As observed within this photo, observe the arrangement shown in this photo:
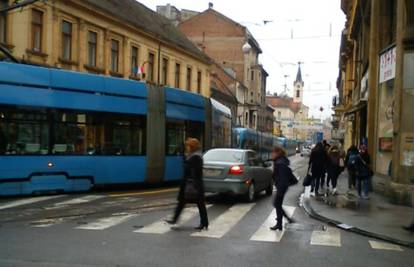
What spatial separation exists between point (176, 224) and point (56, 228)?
7.43 feet

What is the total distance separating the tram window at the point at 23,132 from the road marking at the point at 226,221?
540cm

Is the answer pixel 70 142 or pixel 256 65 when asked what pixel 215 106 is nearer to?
pixel 70 142

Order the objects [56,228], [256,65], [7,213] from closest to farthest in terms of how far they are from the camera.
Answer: [56,228] → [7,213] → [256,65]

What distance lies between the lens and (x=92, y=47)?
36.1 m

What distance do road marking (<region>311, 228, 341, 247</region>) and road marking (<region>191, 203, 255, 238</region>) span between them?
1.60 meters

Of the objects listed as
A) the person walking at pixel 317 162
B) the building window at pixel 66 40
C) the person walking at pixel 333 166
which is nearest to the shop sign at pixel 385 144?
the person walking at pixel 333 166

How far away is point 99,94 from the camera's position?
58.3 feet

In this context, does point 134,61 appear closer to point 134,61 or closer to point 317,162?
point 134,61

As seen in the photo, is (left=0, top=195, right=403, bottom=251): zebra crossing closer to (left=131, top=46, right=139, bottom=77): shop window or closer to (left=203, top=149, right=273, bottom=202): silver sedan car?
(left=203, top=149, right=273, bottom=202): silver sedan car

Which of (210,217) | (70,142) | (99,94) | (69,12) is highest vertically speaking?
(69,12)

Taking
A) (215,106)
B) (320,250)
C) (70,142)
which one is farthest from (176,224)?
(215,106)

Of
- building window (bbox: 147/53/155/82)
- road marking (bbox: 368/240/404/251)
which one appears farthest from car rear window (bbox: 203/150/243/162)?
building window (bbox: 147/53/155/82)

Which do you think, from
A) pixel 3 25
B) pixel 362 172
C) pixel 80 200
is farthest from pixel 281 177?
pixel 3 25

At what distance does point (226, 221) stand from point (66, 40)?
2332 centimetres
